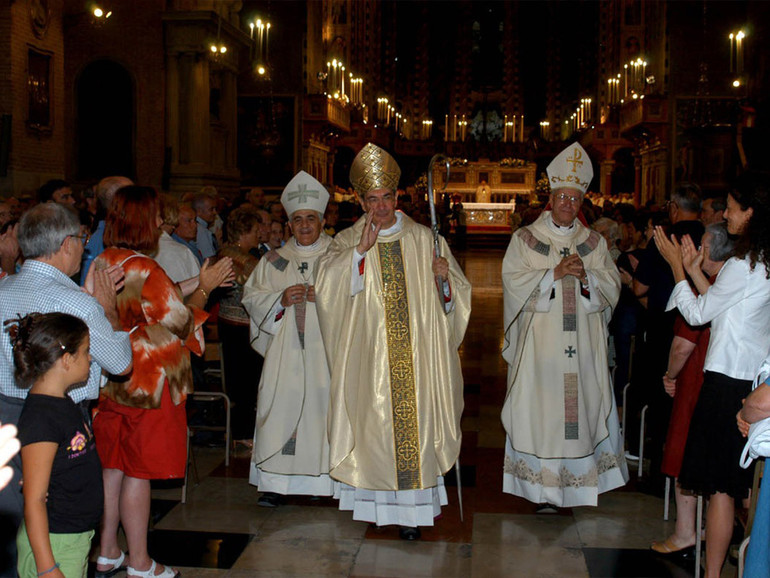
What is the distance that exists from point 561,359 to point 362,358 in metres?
1.30

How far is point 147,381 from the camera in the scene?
14.0ft

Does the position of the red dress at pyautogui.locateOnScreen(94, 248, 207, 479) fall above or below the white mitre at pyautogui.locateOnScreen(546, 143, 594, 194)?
below

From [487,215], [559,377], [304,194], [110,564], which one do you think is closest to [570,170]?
[559,377]

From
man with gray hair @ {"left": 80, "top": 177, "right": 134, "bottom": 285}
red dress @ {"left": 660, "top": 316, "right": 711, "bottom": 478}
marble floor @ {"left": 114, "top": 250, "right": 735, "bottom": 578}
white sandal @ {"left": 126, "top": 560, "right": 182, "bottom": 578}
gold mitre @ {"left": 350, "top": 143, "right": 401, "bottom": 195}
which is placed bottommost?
marble floor @ {"left": 114, "top": 250, "right": 735, "bottom": 578}

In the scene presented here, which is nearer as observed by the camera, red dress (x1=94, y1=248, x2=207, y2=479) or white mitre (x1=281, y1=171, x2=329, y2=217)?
red dress (x1=94, y1=248, x2=207, y2=479)

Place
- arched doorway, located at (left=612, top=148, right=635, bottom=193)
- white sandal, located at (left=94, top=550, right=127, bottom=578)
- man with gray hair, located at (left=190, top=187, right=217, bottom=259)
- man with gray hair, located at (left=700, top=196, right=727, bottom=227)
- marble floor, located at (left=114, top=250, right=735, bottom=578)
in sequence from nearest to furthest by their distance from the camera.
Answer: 1. white sandal, located at (left=94, top=550, right=127, bottom=578)
2. marble floor, located at (left=114, top=250, right=735, bottom=578)
3. man with gray hair, located at (left=700, top=196, right=727, bottom=227)
4. man with gray hair, located at (left=190, top=187, right=217, bottom=259)
5. arched doorway, located at (left=612, top=148, right=635, bottom=193)

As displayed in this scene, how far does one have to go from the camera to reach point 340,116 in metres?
30.5

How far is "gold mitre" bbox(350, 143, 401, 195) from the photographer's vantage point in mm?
5289

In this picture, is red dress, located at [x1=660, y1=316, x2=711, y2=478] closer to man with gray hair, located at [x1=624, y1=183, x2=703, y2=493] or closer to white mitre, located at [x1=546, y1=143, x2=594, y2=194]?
man with gray hair, located at [x1=624, y1=183, x2=703, y2=493]

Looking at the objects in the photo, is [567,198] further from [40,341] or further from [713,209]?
[40,341]

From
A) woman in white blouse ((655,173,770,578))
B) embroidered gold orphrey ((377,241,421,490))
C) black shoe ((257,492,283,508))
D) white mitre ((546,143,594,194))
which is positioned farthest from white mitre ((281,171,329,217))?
woman in white blouse ((655,173,770,578))

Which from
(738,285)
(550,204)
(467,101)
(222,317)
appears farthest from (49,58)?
(467,101)

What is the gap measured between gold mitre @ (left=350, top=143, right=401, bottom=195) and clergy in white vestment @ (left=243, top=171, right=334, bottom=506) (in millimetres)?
511

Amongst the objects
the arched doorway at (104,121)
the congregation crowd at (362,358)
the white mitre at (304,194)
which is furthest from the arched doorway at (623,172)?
the white mitre at (304,194)
